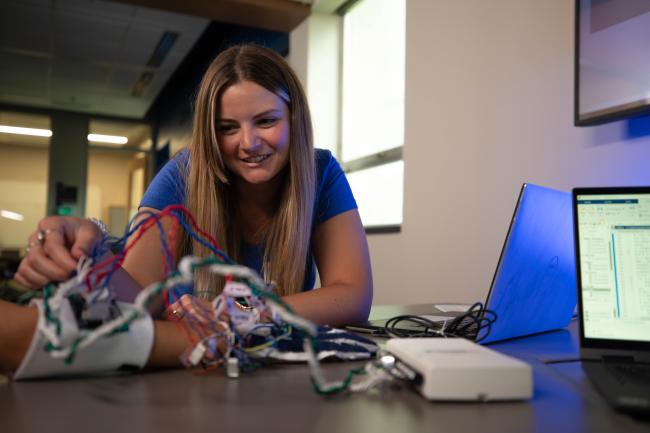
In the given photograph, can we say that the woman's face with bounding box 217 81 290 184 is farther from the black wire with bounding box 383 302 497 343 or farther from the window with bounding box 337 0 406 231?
the window with bounding box 337 0 406 231

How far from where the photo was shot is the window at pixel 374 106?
2.91 meters

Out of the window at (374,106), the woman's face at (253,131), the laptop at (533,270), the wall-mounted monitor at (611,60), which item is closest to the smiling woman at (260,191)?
the woman's face at (253,131)

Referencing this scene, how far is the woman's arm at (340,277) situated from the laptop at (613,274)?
1.37ft

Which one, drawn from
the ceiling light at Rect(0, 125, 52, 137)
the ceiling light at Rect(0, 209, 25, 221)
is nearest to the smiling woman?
the ceiling light at Rect(0, 125, 52, 137)

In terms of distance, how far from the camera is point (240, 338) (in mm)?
643

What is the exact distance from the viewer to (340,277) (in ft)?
3.72

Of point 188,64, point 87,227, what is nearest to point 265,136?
point 87,227

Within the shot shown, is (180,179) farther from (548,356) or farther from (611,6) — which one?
(611,6)

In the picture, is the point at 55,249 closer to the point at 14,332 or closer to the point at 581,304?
the point at 14,332

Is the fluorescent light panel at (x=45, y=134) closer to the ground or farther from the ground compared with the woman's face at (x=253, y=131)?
farther from the ground

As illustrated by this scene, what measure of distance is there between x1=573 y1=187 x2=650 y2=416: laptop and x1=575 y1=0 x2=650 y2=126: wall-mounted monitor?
26.0 inches

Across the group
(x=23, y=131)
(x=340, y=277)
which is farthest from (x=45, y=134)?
(x=340, y=277)

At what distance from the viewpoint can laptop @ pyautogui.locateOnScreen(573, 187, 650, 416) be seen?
0.69m

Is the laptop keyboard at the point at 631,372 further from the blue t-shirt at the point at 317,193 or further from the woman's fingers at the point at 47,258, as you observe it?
the blue t-shirt at the point at 317,193
